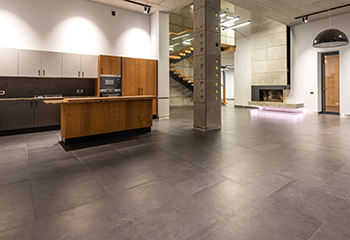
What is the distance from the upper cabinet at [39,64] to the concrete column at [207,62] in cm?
405

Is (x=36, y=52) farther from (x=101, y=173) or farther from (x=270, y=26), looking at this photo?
(x=270, y=26)

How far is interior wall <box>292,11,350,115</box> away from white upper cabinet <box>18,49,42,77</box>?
10.4m

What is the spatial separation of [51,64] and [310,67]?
33.8 feet

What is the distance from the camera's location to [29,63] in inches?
237

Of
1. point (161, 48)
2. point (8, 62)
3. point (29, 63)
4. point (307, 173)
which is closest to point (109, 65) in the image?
point (161, 48)

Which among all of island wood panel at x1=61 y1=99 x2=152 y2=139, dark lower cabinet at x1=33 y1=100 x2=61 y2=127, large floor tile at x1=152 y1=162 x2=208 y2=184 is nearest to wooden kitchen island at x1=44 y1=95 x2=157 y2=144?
island wood panel at x1=61 y1=99 x2=152 y2=139

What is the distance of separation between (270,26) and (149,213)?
11.3 metres

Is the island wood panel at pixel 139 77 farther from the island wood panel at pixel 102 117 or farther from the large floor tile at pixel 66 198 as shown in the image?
the large floor tile at pixel 66 198

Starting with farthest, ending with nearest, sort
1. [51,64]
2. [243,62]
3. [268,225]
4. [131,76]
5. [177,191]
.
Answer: [243,62], [131,76], [51,64], [177,191], [268,225]

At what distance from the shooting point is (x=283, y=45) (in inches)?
404

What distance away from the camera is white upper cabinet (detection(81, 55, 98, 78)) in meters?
6.89

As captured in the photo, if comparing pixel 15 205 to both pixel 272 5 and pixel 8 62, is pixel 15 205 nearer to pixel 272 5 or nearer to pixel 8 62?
pixel 8 62

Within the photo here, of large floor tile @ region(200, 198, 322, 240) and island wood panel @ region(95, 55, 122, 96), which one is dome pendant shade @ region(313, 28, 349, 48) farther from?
island wood panel @ region(95, 55, 122, 96)

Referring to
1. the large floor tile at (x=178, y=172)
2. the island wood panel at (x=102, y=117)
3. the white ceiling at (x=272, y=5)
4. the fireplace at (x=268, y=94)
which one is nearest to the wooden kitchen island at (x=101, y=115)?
the island wood panel at (x=102, y=117)
